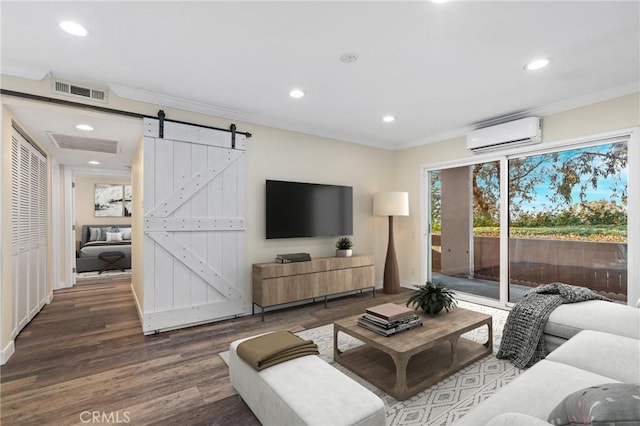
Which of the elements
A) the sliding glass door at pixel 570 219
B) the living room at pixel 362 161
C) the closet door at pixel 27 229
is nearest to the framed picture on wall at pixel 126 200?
the living room at pixel 362 161

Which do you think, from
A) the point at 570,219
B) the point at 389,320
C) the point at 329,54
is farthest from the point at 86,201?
the point at 570,219

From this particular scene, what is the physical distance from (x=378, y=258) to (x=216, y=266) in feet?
9.28

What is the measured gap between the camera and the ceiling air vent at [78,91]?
2.81m

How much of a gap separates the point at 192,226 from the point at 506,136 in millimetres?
4036

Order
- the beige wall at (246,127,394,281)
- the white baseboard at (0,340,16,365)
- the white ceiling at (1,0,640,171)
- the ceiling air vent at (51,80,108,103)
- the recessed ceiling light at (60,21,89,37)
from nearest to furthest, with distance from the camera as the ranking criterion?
the white ceiling at (1,0,640,171)
the recessed ceiling light at (60,21,89,37)
the white baseboard at (0,340,16,365)
the ceiling air vent at (51,80,108,103)
the beige wall at (246,127,394,281)

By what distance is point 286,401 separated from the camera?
1436mm

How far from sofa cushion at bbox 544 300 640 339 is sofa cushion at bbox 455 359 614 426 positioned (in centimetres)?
91

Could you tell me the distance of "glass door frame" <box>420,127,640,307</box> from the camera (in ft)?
10.1

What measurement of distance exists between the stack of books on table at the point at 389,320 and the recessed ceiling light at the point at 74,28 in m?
2.95

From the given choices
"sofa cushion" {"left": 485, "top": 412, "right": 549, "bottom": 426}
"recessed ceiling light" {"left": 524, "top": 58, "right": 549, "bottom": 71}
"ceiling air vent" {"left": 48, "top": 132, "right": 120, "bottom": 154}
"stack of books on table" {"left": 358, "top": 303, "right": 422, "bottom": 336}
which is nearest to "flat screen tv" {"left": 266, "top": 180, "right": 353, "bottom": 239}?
"stack of books on table" {"left": 358, "top": 303, "right": 422, "bottom": 336}

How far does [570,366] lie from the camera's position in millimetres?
1594

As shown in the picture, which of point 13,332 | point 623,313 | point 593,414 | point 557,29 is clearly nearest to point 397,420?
point 593,414

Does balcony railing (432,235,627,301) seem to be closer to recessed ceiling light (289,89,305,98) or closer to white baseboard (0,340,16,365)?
recessed ceiling light (289,89,305,98)

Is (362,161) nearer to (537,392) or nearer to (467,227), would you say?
(467,227)
